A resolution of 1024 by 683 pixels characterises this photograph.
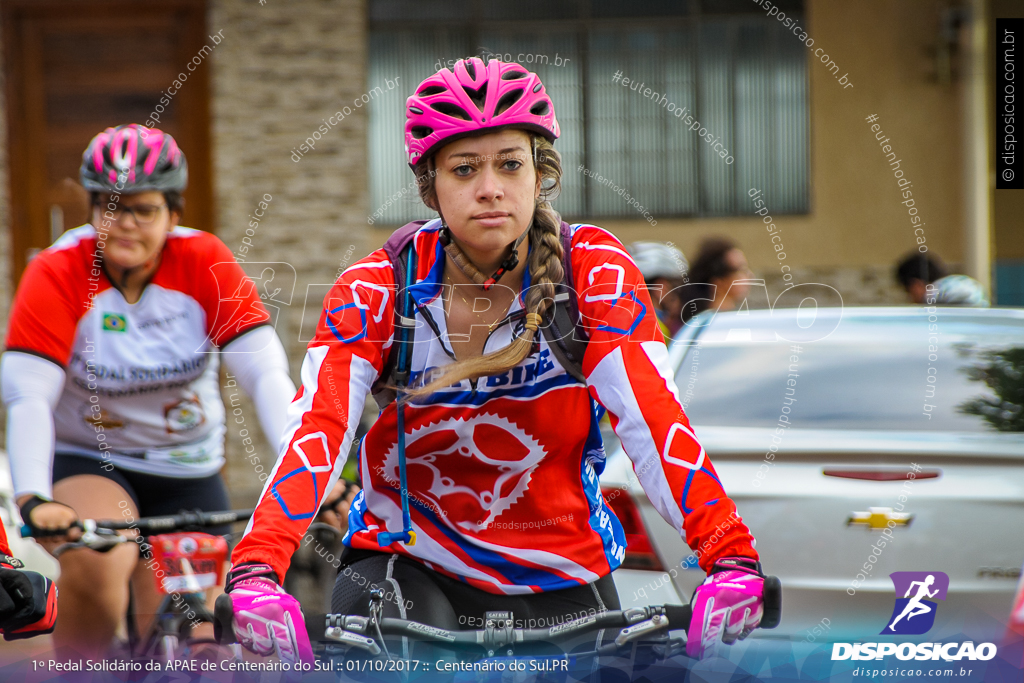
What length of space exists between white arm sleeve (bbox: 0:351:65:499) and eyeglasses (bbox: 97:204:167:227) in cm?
53

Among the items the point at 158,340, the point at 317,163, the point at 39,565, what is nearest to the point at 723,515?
the point at 158,340

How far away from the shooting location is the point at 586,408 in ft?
7.62

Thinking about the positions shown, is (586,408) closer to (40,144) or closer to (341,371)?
(341,371)

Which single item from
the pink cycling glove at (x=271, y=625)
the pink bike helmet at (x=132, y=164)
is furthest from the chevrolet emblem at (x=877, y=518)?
the pink bike helmet at (x=132, y=164)

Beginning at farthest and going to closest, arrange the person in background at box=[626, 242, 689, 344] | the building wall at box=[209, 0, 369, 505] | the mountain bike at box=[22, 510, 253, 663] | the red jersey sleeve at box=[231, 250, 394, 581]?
the building wall at box=[209, 0, 369, 505] → the person in background at box=[626, 242, 689, 344] → the mountain bike at box=[22, 510, 253, 663] → the red jersey sleeve at box=[231, 250, 394, 581]

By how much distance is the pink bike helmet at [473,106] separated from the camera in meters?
2.22

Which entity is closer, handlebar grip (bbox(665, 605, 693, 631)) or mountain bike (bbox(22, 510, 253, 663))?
handlebar grip (bbox(665, 605, 693, 631))

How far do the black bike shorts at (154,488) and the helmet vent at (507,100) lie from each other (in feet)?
6.47

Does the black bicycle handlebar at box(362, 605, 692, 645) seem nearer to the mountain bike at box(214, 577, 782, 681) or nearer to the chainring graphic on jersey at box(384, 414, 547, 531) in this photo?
the mountain bike at box(214, 577, 782, 681)

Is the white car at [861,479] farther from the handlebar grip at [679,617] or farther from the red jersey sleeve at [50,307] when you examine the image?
the red jersey sleeve at [50,307]

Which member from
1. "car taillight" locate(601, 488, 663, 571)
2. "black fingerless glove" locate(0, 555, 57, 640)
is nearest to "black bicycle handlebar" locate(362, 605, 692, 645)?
"black fingerless glove" locate(0, 555, 57, 640)

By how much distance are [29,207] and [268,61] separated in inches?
100

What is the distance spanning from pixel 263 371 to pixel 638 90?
24.8 ft

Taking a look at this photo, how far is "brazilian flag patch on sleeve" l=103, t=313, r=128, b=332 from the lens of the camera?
137 inches
